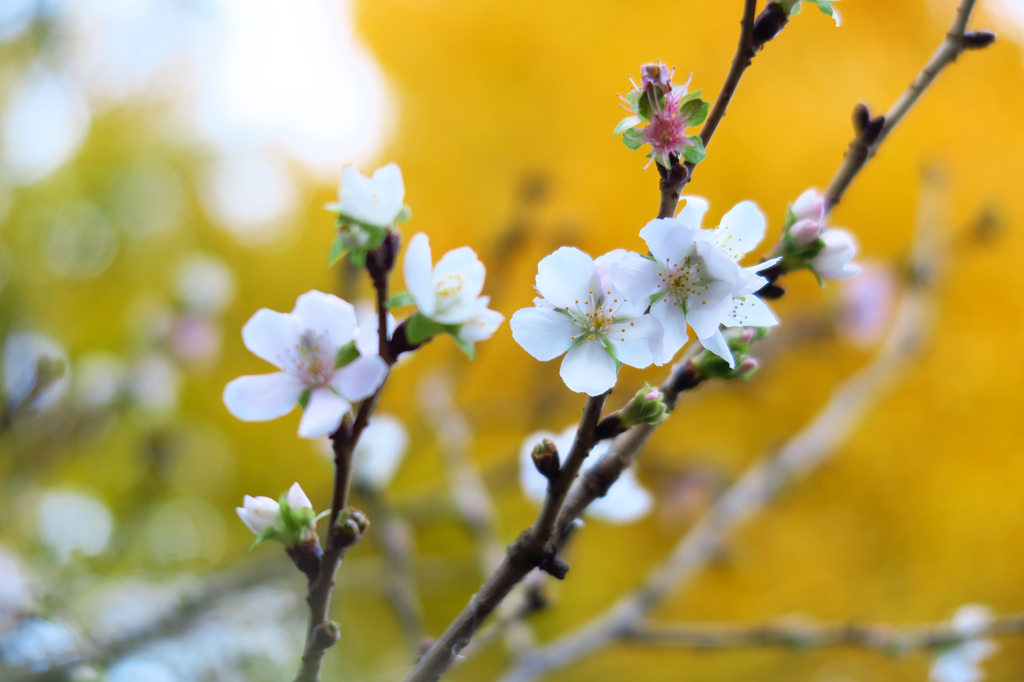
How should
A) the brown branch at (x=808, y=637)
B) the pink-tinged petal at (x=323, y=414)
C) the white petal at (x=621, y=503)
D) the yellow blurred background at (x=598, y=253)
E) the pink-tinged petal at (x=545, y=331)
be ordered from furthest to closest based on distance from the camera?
the yellow blurred background at (x=598, y=253)
the brown branch at (x=808, y=637)
the white petal at (x=621, y=503)
the pink-tinged petal at (x=545, y=331)
the pink-tinged petal at (x=323, y=414)

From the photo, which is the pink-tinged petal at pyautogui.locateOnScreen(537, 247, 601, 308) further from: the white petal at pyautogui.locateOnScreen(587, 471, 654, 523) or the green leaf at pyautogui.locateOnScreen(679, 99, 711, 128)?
the white petal at pyautogui.locateOnScreen(587, 471, 654, 523)

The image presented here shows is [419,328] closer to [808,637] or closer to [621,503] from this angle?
[621,503]

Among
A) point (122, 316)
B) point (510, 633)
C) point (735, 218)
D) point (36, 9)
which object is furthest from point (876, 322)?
point (122, 316)

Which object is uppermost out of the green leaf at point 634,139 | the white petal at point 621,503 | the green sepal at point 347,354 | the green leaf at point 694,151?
the green leaf at point 634,139

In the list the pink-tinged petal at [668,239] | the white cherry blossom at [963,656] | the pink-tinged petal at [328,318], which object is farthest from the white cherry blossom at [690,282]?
the white cherry blossom at [963,656]

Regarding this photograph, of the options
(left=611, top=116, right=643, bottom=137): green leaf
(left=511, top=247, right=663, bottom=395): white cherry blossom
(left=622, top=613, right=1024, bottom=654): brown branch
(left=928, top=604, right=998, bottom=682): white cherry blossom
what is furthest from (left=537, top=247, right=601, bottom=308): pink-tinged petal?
(left=928, top=604, right=998, bottom=682): white cherry blossom

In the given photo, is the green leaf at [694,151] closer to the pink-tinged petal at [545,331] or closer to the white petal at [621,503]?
the pink-tinged petal at [545,331]
